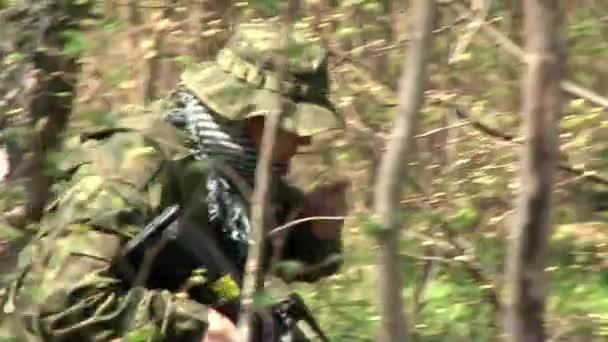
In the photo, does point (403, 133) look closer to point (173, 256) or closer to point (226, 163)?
point (226, 163)

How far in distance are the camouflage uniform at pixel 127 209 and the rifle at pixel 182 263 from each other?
0.03 metres

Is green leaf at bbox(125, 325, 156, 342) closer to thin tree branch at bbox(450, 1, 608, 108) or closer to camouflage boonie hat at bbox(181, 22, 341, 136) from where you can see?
camouflage boonie hat at bbox(181, 22, 341, 136)

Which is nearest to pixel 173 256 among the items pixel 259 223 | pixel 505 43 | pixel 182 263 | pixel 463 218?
pixel 182 263

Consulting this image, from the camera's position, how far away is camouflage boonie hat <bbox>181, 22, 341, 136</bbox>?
Result: 2062 millimetres

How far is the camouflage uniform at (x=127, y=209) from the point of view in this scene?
2.05 m

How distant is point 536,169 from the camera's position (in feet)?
4.82

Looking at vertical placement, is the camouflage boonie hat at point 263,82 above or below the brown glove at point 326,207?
above

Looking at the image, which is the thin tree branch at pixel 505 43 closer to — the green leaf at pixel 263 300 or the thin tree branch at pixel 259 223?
the thin tree branch at pixel 259 223

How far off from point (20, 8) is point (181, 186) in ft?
2.67

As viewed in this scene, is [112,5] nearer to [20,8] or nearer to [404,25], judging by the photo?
[20,8]

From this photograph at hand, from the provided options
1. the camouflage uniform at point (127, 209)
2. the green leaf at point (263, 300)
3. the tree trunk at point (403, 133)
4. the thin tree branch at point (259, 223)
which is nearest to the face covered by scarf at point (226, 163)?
the camouflage uniform at point (127, 209)

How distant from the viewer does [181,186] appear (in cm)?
209

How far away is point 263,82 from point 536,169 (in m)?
0.77

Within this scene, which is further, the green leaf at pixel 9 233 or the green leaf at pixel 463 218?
the green leaf at pixel 463 218
